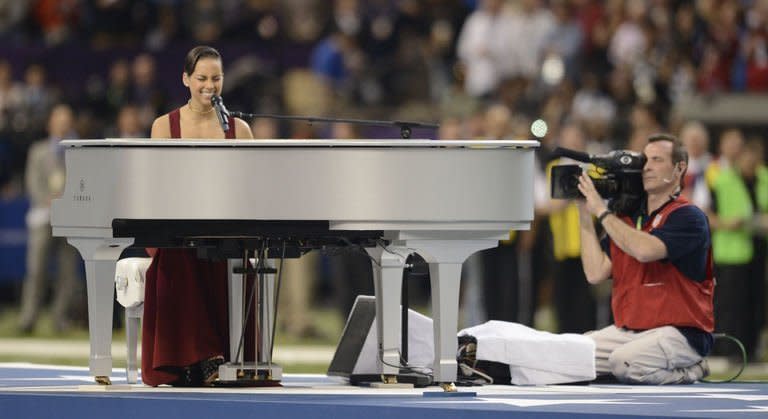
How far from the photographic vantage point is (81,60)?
19.6 metres

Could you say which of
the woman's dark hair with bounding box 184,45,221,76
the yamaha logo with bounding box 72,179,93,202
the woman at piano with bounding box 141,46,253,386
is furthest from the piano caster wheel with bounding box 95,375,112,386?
the woman's dark hair with bounding box 184,45,221,76

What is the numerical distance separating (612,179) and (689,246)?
22.7 inches

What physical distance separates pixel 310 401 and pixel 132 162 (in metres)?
1.40

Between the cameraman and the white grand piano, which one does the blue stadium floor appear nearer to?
the white grand piano

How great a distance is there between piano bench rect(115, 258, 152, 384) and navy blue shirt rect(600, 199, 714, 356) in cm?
276

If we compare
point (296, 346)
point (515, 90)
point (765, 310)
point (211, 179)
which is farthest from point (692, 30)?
point (211, 179)

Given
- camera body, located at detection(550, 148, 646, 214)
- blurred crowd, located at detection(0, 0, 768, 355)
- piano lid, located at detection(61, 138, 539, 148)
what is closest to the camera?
piano lid, located at detection(61, 138, 539, 148)

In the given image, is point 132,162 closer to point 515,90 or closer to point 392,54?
point 515,90

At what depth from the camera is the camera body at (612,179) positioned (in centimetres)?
997

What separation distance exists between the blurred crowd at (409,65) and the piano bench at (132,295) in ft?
18.9

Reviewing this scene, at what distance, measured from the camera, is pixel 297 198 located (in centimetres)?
848

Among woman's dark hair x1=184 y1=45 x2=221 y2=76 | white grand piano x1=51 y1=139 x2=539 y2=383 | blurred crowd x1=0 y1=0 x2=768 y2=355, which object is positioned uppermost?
blurred crowd x1=0 y1=0 x2=768 y2=355

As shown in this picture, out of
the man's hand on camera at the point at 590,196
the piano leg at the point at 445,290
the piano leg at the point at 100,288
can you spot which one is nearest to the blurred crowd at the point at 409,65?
the man's hand on camera at the point at 590,196

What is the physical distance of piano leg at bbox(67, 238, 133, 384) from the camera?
339 inches
